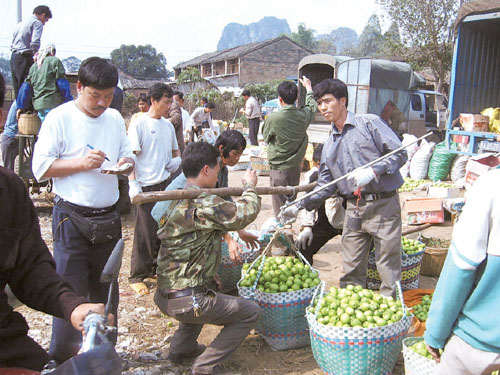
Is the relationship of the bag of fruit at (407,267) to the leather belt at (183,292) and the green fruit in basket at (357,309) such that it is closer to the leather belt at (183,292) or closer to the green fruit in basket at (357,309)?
the green fruit in basket at (357,309)

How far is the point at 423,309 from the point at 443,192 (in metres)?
5.25

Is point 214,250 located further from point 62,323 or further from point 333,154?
point 333,154

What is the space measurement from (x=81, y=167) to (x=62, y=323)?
1044 mm

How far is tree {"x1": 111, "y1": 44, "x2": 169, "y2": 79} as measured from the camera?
79.4 meters

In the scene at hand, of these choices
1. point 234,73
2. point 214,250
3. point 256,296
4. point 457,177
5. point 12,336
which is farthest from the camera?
point 234,73

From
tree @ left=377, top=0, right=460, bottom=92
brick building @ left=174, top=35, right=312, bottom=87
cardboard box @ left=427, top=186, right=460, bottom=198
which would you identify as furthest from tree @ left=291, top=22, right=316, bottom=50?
cardboard box @ left=427, top=186, right=460, bottom=198

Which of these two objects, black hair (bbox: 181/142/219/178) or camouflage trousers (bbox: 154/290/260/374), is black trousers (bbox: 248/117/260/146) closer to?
A: black hair (bbox: 181/142/219/178)

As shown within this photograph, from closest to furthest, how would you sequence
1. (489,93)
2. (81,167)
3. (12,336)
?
(12,336) → (81,167) → (489,93)

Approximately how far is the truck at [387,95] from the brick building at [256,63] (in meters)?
29.3

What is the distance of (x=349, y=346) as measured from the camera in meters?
3.24

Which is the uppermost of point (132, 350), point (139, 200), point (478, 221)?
point (478, 221)

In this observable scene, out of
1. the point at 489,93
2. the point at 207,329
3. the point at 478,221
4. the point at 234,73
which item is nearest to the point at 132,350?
the point at 207,329

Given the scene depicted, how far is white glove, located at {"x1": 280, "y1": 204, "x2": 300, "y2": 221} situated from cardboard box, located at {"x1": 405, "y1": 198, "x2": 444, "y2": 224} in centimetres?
439

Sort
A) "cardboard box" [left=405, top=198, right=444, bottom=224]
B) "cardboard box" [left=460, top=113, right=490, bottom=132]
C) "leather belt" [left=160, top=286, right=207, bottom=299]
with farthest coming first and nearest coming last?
"cardboard box" [left=460, top=113, right=490, bottom=132] < "cardboard box" [left=405, top=198, right=444, bottom=224] < "leather belt" [left=160, top=286, right=207, bottom=299]
